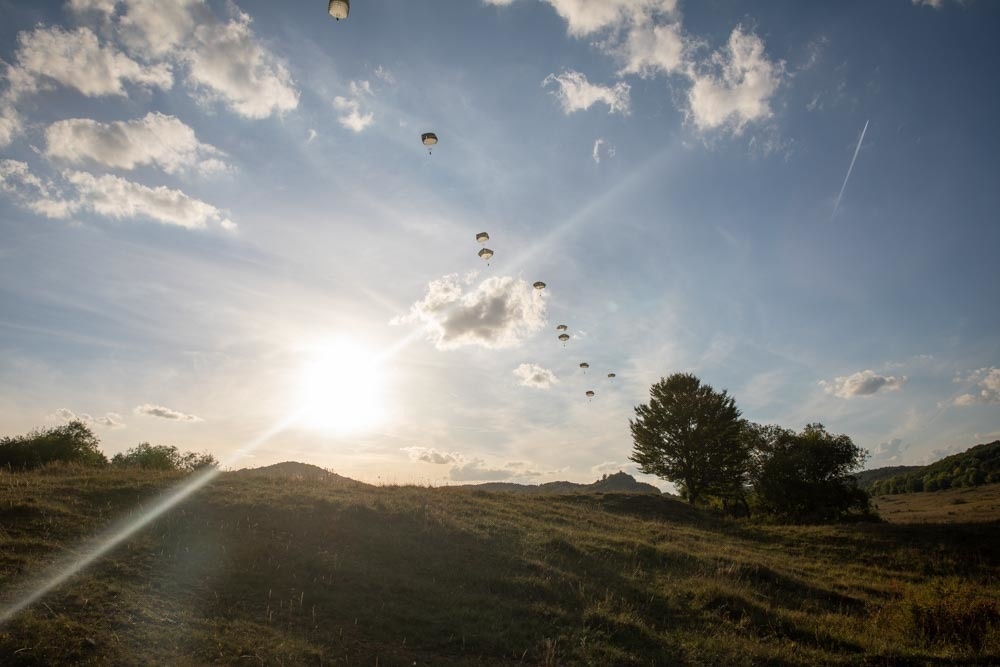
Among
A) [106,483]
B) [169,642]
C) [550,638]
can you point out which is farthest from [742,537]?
[106,483]

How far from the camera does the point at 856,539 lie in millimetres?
25547

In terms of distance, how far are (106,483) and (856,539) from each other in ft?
112

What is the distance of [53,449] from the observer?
40281 mm

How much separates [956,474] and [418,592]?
119m

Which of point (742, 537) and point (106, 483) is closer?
point (106, 483)

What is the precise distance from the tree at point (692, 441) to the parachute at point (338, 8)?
38.7m

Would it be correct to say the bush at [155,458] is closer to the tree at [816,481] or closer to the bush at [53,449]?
the bush at [53,449]

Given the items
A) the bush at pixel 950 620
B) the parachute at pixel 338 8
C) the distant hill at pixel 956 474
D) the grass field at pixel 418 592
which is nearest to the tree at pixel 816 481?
the grass field at pixel 418 592

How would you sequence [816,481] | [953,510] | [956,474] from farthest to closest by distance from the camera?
[956,474], [953,510], [816,481]

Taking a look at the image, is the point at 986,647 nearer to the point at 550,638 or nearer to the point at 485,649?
the point at 550,638

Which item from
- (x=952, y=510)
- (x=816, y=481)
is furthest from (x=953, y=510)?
(x=816, y=481)

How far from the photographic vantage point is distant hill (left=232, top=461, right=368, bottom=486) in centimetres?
2509

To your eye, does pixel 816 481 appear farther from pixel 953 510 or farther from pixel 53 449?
pixel 53 449

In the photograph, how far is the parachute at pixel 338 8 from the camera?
14852 mm
